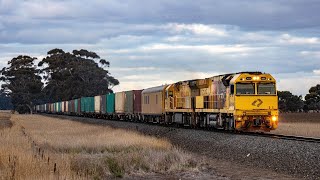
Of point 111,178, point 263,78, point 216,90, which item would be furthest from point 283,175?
point 216,90

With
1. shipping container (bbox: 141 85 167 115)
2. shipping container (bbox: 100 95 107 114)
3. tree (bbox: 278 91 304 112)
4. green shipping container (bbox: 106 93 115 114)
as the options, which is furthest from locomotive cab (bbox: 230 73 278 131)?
tree (bbox: 278 91 304 112)

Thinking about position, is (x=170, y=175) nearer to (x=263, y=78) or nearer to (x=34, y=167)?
(x=34, y=167)

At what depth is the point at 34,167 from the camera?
49.6ft

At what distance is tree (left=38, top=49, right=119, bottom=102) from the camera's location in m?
115

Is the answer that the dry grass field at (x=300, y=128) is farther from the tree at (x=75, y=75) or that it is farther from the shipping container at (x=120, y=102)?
the tree at (x=75, y=75)

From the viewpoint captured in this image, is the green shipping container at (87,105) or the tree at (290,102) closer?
A: the green shipping container at (87,105)

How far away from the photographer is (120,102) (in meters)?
60.4

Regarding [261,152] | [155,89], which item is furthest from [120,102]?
[261,152]

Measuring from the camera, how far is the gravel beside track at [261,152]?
55.9 feet

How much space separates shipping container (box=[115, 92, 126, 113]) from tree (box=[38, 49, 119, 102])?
170ft

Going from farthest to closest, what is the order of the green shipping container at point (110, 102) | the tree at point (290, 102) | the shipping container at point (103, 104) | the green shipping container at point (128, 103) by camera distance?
1. the tree at point (290, 102)
2. the shipping container at point (103, 104)
3. the green shipping container at point (110, 102)
4. the green shipping container at point (128, 103)

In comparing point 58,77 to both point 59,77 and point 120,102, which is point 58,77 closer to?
point 59,77

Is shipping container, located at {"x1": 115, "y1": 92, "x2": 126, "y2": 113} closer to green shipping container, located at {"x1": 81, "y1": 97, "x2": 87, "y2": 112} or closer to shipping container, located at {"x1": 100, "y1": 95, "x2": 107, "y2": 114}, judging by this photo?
shipping container, located at {"x1": 100, "y1": 95, "x2": 107, "y2": 114}

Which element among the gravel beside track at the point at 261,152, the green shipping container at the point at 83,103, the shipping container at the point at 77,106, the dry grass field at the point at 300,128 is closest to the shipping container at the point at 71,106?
the shipping container at the point at 77,106
